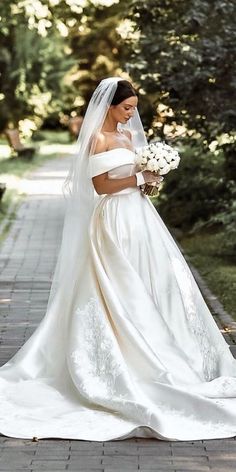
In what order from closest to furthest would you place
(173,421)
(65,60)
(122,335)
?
1. (173,421)
2. (122,335)
3. (65,60)

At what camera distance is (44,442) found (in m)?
6.46

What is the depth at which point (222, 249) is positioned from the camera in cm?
1612

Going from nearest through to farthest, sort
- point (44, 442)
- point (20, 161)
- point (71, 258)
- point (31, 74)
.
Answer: point (44, 442) → point (71, 258) → point (20, 161) → point (31, 74)

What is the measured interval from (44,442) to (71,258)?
1585mm

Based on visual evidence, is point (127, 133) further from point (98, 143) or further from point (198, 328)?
point (198, 328)

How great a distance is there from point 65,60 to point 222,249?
30.5 meters

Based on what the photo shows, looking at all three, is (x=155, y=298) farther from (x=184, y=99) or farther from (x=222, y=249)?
(x=222, y=249)

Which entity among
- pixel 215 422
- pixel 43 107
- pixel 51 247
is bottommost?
pixel 43 107

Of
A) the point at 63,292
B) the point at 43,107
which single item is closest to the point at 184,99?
the point at 63,292

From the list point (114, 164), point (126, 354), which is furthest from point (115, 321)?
point (114, 164)

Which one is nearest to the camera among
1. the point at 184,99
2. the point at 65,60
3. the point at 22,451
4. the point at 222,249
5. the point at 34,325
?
the point at 22,451

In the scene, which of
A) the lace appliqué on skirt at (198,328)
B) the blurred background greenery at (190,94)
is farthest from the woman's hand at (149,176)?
the blurred background greenery at (190,94)

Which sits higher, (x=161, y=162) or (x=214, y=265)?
(x=161, y=162)

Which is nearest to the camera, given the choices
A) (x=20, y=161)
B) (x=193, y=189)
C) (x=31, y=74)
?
(x=193, y=189)
